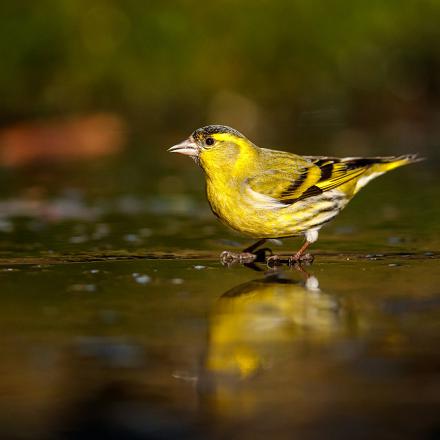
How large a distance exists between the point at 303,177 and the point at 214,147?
58cm

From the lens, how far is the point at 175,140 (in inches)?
524

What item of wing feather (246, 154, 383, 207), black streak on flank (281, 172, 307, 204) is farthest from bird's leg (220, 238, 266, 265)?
black streak on flank (281, 172, 307, 204)

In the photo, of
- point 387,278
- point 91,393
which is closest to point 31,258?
point 387,278

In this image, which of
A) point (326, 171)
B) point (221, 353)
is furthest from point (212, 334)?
point (326, 171)

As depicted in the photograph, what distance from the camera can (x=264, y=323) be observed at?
4371mm

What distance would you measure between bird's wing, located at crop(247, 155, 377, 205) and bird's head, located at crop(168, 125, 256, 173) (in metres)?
0.22

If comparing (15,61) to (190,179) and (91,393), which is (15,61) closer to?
(190,179)

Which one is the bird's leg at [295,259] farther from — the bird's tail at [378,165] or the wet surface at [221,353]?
the bird's tail at [378,165]

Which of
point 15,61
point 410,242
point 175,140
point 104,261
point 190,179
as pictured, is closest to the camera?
point 104,261

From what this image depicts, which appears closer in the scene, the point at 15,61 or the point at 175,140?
the point at 175,140

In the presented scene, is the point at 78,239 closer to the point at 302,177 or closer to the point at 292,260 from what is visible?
the point at 302,177

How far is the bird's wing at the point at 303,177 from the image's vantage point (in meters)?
6.81

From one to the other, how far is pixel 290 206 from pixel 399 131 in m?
7.56

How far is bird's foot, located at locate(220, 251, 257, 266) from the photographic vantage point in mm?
6202
